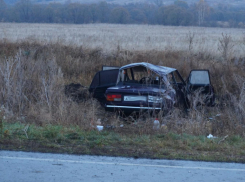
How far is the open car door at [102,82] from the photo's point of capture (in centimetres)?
958

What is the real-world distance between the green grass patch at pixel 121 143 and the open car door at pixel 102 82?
2.39m

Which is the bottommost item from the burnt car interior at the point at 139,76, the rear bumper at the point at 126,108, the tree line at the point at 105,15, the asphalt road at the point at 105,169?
the asphalt road at the point at 105,169

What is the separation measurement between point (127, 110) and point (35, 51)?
9.93 metres

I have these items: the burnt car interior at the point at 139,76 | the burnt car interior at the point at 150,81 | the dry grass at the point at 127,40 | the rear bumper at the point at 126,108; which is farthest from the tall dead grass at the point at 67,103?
the dry grass at the point at 127,40

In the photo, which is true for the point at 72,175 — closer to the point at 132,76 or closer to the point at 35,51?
the point at 132,76

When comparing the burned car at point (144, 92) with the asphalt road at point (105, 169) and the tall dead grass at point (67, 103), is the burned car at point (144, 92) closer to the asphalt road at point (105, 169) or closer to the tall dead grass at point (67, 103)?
the tall dead grass at point (67, 103)

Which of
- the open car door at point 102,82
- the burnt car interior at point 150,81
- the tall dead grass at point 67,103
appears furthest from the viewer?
the open car door at point 102,82

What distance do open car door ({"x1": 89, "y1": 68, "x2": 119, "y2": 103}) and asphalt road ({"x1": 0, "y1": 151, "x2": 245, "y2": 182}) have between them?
4.03 meters

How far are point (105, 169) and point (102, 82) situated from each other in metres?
5.10

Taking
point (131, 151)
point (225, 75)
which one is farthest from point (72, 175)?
point (225, 75)

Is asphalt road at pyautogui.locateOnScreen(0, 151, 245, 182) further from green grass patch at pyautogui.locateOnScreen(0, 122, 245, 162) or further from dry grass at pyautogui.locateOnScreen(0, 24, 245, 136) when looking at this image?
dry grass at pyautogui.locateOnScreen(0, 24, 245, 136)

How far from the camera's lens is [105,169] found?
5070mm

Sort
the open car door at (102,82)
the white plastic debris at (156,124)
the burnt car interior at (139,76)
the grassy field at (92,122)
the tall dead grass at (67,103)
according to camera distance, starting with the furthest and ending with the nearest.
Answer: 1. the open car door at (102,82)
2. the burnt car interior at (139,76)
3. the tall dead grass at (67,103)
4. the white plastic debris at (156,124)
5. the grassy field at (92,122)

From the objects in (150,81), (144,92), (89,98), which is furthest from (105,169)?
(89,98)
